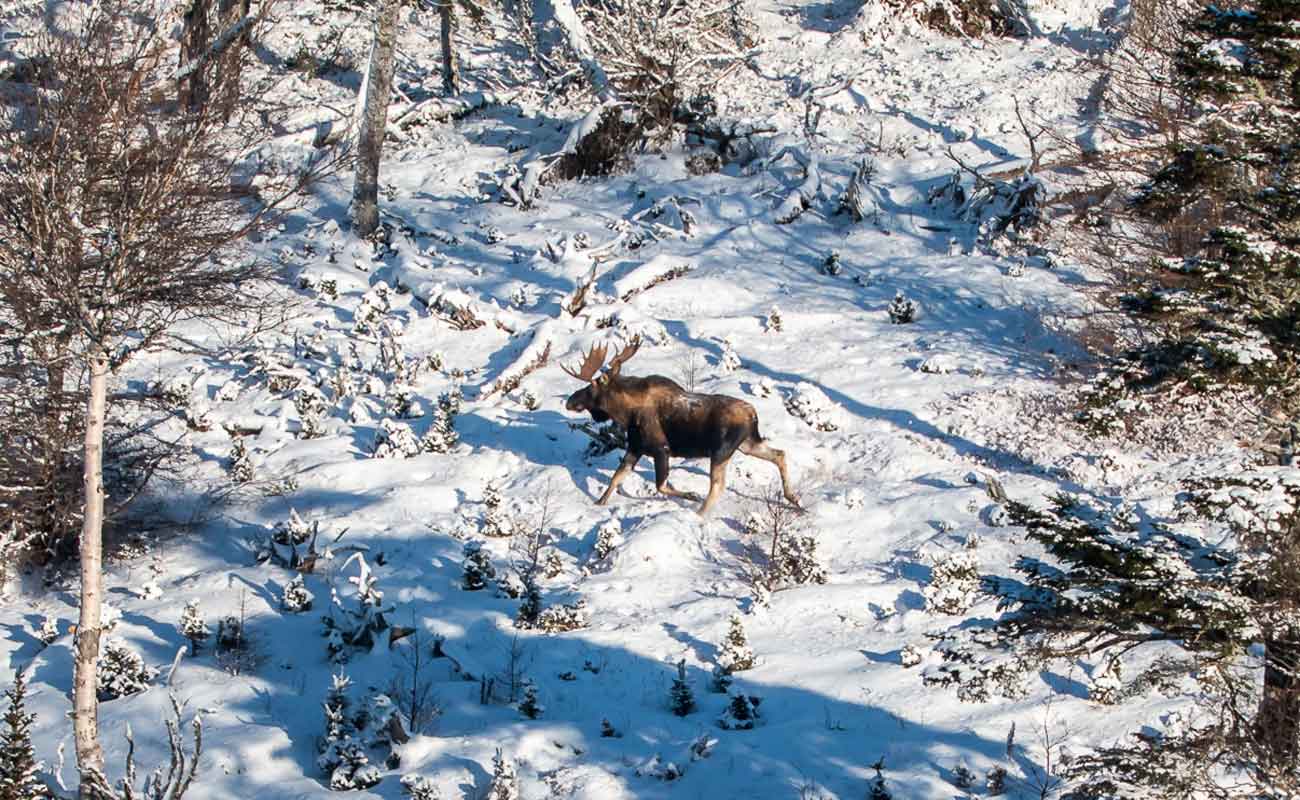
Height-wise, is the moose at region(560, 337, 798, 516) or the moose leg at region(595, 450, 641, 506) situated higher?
the moose at region(560, 337, 798, 516)

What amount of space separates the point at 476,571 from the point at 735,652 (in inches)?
109

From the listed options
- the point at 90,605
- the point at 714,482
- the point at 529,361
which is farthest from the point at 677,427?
the point at 90,605

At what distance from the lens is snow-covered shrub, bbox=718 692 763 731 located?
8.24 meters

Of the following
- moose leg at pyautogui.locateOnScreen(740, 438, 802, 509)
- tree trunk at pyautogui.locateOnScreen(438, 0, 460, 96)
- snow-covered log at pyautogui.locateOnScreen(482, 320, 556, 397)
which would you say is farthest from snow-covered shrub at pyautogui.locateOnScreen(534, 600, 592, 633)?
tree trunk at pyautogui.locateOnScreen(438, 0, 460, 96)

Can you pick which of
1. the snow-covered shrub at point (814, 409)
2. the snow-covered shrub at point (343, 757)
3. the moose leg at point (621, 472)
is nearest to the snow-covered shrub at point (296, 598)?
the snow-covered shrub at point (343, 757)

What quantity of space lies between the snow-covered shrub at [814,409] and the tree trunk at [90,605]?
833cm

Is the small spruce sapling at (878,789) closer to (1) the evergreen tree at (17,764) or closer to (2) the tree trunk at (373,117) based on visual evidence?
(1) the evergreen tree at (17,764)

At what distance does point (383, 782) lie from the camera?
7730 millimetres

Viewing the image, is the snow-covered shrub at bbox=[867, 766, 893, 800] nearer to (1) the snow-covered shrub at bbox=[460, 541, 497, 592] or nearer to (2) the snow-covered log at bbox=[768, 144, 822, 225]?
(1) the snow-covered shrub at bbox=[460, 541, 497, 592]

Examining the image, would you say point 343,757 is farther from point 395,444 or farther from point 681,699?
point 395,444

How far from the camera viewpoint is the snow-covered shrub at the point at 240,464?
40.1ft

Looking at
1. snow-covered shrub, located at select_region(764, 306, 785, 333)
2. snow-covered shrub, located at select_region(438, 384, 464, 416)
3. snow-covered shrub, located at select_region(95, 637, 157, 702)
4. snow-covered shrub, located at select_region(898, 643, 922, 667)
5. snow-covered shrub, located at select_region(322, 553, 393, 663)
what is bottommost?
snow-covered shrub, located at select_region(95, 637, 157, 702)

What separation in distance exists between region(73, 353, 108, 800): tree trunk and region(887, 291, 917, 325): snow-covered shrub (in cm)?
1170

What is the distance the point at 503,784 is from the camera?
7289 millimetres
